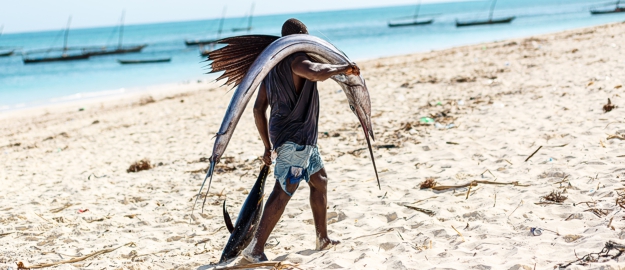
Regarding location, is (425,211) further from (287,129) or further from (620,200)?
(287,129)

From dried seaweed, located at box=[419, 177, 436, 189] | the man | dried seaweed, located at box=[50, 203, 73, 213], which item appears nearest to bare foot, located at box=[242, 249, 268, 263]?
the man

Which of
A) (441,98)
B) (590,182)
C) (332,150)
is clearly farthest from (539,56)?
(590,182)

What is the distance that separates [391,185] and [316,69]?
7.67 ft

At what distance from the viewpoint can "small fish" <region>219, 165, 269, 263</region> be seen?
12.1 ft

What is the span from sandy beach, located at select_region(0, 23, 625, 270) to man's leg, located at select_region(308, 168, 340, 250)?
0.09m

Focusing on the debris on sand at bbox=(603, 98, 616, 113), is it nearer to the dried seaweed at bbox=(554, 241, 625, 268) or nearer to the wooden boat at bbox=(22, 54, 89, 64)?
the dried seaweed at bbox=(554, 241, 625, 268)

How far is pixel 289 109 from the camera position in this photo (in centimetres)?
334

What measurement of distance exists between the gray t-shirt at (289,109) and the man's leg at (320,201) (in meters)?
0.28

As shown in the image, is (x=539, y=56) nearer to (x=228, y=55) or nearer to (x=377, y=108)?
(x=377, y=108)

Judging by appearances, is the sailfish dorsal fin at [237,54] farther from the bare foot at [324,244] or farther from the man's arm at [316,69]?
the bare foot at [324,244]

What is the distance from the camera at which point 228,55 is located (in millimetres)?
3439

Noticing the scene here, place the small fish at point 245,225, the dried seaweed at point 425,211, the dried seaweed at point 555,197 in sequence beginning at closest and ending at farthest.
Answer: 1. the small fish at point 245,225
2. the dried seaweed at point 555,197
3. the dried seaweed at point 425,211

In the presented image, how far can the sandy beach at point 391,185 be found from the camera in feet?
11.8

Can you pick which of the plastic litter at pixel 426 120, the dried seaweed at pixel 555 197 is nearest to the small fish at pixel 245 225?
the dried seaweed at pixel 555 197
